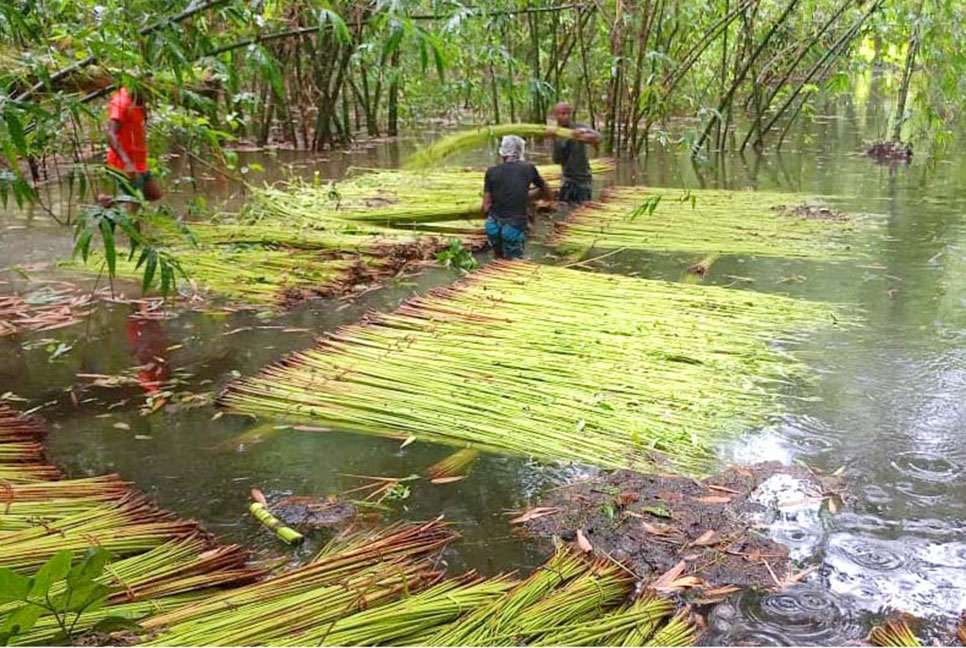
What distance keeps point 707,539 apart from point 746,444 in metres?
0.67

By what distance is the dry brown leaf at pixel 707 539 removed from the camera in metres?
2.29

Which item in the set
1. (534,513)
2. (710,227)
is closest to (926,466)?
(534,513)

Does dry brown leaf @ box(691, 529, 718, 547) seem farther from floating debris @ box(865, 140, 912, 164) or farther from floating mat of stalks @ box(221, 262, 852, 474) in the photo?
floating debris @ box(865, 140, 912, 164)

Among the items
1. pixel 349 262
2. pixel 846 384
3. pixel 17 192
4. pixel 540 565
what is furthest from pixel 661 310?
pixel 17 192

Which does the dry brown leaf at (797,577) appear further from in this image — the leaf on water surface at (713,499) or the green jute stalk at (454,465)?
the green jute stalk at (454,465)

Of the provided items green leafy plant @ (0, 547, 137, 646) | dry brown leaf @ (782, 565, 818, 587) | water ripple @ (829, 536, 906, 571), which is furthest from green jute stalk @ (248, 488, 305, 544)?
water ripple @ (829, 536, 906, 571)

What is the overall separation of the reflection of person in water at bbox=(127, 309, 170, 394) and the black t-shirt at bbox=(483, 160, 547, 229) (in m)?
2.20

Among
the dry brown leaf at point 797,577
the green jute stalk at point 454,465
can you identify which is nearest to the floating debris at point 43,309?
the green jute stalk at point 454,465

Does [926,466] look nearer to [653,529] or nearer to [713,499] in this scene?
[713,499]

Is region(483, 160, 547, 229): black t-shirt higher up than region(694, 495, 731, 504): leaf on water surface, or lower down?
higher up

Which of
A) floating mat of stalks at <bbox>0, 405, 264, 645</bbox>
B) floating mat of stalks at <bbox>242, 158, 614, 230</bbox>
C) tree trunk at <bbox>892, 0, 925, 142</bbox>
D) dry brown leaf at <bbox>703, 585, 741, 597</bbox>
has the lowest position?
dry brown leaf at <bbox>703, 585, 741, 597</bbox>

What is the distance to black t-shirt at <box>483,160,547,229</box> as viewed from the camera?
5.36m

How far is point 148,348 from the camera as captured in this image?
12.7ft

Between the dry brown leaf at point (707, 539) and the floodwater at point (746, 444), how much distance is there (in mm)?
186
